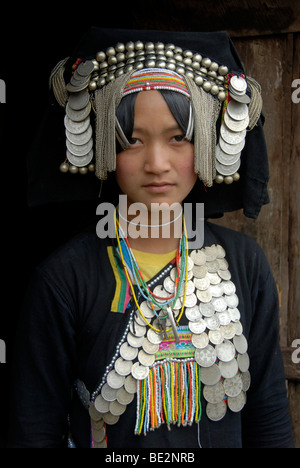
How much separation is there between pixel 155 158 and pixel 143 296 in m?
0.39

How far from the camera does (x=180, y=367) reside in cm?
133

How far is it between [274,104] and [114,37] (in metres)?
0.71

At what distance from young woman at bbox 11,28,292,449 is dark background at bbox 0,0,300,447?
0.72 metres

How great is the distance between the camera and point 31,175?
1.44 metres

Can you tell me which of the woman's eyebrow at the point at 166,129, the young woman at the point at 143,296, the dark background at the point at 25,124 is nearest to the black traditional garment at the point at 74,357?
the young woman at the point at 143,296

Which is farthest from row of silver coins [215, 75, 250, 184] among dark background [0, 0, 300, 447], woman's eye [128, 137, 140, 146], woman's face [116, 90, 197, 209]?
dark background [0, 0, 300, 447]

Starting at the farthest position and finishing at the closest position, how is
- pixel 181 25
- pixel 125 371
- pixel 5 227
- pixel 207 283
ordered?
pixel 5 227
pixel 181 25
pixel 207 283
pixel 125 371

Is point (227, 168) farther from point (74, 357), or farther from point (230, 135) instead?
point (74, 357)

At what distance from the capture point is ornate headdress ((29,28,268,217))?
127 cm

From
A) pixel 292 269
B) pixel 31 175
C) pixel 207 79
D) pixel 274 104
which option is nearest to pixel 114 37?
pixel 207 79

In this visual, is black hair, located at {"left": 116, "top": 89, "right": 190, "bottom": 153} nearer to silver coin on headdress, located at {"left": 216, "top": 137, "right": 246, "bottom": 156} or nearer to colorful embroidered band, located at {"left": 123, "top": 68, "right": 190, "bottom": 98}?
colorful embroidered band, located at {"left": 123, "top": 68, "right": 190, "bottom": 98}

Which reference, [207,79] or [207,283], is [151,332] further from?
[207,79]

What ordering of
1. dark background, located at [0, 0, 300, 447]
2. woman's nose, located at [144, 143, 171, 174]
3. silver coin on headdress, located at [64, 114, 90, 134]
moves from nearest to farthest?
1. woman's nose, located at [144, 143, 171, 174]
2. silver coin on headdress, located at [64, 114, 90, 134]
3. dark background, located at [0, 0, 300, 447]

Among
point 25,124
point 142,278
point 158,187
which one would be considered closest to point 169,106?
point 158,187
